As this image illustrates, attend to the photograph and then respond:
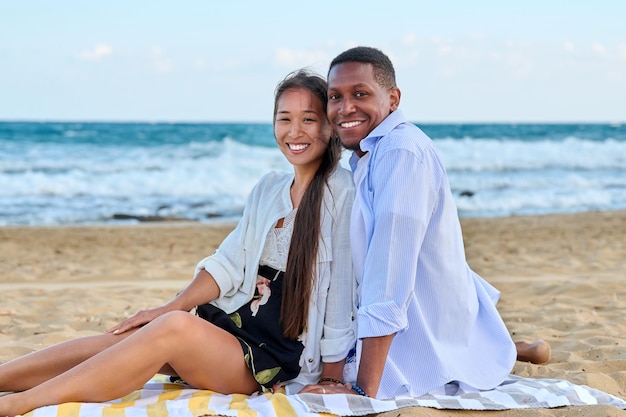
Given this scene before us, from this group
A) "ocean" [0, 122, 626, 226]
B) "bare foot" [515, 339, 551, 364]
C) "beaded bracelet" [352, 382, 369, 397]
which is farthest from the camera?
"ocean" [0, 122, 626, 226]

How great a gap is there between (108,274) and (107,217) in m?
5.28

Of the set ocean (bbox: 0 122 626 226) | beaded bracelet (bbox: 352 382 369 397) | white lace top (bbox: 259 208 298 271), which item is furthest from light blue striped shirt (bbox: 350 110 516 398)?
ocean (bbox: 0 122 626 226)

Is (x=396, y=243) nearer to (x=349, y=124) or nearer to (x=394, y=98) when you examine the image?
(x=349, y=124)

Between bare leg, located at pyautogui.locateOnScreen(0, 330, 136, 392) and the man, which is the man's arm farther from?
bare leg, located at pyautogui.locateOnScreen(0, 330, 136, 392)

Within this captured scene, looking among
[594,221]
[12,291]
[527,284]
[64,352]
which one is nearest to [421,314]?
[64,352]

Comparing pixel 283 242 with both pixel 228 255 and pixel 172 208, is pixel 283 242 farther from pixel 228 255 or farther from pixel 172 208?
pixel 172 208

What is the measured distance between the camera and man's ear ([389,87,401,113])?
3.16 m

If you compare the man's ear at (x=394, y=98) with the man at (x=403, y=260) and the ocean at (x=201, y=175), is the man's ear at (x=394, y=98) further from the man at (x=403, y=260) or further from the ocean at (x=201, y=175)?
the ocean at (x=201, y=175)

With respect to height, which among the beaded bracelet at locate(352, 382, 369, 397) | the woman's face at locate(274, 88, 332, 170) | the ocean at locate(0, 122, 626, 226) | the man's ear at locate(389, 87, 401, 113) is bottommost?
the ocean at locate(0, 122, 626, 226)

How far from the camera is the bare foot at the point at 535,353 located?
13.2 feet

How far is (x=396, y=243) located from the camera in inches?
111

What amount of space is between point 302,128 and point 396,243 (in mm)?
732

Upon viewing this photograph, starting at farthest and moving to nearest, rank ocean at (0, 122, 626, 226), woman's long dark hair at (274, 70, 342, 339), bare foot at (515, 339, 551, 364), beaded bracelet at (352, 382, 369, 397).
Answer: ocean at (0, 122, 626, 226) < bare foot at (515, 339, 551, 364) < woman's long dark hair at (274, 70, 342, 339) < beaded bracelet at (352, 382, 369, 397)

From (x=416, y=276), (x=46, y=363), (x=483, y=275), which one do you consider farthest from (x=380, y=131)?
(x=483, y=275)
